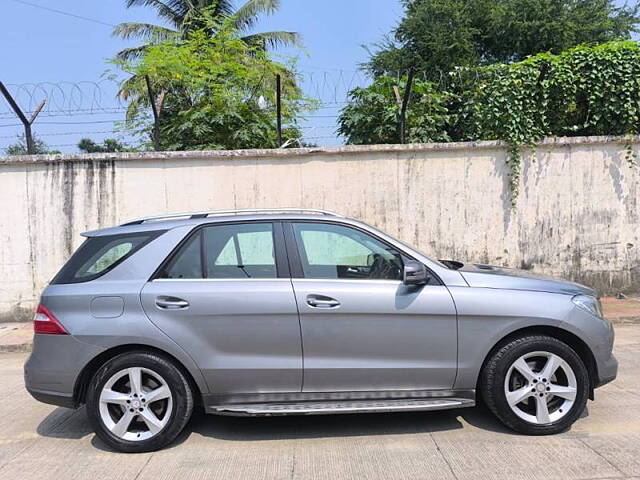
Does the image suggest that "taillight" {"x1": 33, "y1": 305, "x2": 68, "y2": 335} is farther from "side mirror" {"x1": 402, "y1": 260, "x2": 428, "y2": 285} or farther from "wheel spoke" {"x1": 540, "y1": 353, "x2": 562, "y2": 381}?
"wheel spoke" {"x1": 540, "y1": 353, "x2": 562, "y2": 381}

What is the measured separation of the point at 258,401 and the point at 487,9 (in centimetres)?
2416

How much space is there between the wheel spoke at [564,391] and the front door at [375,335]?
731 millimetres

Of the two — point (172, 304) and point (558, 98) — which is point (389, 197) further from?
point (172, 304)

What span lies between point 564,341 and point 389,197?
4.78 m

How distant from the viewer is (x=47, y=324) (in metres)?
3.97

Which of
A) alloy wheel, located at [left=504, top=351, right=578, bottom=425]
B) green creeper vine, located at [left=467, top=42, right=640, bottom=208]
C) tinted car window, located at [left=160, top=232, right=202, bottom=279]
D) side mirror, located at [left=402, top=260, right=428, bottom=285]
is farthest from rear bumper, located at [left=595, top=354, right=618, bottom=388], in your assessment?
green creeper vine, located at [left=467, top=42, right=640, bottom=208]

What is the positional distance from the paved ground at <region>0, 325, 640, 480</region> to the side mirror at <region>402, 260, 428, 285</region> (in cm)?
116

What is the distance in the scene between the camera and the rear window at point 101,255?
13.4 feet

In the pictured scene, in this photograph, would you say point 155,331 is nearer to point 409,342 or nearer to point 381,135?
point 409,342

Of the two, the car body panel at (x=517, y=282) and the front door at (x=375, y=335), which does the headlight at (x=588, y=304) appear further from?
the front door at (x=375, y=335)

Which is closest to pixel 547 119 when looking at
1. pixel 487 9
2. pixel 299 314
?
pixel 299 314

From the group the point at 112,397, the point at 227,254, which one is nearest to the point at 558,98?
the point at 227,254

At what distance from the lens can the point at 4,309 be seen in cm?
845

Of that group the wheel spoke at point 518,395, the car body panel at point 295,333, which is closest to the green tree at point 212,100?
the car body panel at point 295,333
